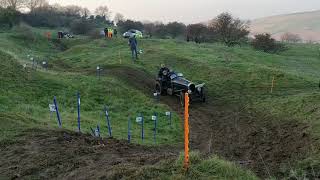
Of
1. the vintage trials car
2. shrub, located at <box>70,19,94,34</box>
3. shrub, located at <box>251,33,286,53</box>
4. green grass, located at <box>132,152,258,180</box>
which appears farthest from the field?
shrub, located at <box>70,19,94,34</box>

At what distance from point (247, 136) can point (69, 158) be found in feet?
30.4

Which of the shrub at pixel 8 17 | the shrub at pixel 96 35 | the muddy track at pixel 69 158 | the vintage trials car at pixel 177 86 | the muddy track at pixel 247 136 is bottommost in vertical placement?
the muddy track at pixel 247 136

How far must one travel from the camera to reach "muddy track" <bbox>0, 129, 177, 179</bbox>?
9.07 m

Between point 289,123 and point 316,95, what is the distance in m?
3.44

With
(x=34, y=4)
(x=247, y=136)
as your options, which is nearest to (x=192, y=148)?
(x=247, y=136)

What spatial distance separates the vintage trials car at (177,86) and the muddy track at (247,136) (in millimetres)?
453

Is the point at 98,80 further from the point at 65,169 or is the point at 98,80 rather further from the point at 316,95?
the point at 65,169

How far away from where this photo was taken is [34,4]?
4023 inches

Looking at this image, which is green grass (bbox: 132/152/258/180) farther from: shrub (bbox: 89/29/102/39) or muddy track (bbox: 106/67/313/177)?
shrub (bbox: 89/29/102/39)

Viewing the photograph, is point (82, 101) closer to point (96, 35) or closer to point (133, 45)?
point (133, 45)

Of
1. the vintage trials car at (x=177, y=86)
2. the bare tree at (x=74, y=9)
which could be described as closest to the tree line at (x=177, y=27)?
the bare tree at (x=74, y=9)

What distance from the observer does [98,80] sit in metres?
27.5

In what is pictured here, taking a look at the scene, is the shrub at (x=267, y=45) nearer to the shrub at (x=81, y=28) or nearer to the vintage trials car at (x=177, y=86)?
the shrub at (x=81, y=28)

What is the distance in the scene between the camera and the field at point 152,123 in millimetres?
9791
